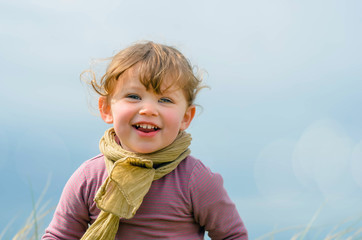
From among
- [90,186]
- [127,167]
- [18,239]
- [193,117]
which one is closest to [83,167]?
[90,186]

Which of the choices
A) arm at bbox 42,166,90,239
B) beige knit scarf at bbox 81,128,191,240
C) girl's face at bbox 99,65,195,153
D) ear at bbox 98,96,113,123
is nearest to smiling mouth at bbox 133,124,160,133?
girl's face at bbox 99,65,195,153

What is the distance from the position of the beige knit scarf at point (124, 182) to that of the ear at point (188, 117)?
0.58ft

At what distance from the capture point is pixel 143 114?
2973mm

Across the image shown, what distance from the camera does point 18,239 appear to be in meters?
4.20

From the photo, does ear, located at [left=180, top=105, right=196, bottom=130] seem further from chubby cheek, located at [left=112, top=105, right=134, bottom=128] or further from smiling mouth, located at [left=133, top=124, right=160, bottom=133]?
chubby cheek, located at [left=112, top=105, right=134, bottom=128]

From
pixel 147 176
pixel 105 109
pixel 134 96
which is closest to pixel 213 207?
pixel 147 176

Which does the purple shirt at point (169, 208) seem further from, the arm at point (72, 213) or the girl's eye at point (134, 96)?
the girl's eye at point (134, 96)

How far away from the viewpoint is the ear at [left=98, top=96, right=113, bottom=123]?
10.7ft

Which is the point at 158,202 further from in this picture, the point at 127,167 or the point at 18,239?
the point at 18,239

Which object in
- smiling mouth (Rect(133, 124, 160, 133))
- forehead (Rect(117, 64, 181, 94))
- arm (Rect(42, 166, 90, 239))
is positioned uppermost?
forehead (Rect(117, 64, 181, 94))

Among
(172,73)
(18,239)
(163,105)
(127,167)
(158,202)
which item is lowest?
(18,239)

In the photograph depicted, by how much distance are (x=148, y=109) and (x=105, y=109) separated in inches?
18.2

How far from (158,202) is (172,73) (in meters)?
0.81

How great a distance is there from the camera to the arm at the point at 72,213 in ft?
10.5
